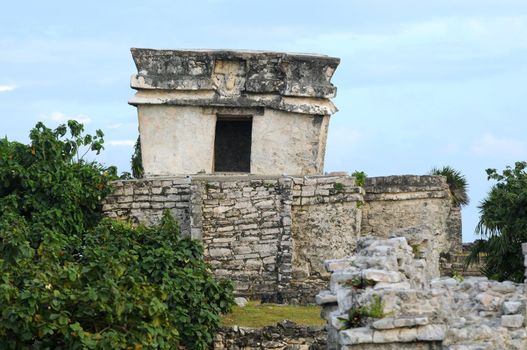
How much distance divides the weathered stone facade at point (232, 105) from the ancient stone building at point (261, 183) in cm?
1

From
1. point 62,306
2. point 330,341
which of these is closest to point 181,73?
point 62,306

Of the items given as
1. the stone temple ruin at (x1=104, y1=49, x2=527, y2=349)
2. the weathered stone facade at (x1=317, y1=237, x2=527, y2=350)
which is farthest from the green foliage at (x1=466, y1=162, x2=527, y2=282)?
the weathered stone facade at (x1=317, y1=237, x2=527, y2=350)

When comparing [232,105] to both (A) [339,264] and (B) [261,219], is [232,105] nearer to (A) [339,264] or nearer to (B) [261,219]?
(B) [261,219]

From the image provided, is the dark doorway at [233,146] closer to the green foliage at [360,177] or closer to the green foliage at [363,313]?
the green foliage at [360,177]

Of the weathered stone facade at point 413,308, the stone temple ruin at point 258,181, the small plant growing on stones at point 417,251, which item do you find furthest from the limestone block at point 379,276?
the stone temple ruin at point 258,181

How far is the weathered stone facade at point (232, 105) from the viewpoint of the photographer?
1920 centimetres

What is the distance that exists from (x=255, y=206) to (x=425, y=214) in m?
2.29

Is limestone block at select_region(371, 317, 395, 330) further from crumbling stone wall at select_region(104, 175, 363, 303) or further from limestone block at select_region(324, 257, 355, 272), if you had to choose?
crumbling stone wall at select_region(104, 175, 363, 303)

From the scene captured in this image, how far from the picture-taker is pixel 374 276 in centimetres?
1038

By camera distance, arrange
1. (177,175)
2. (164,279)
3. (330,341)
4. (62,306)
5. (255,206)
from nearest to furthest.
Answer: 1. (330,341)
2. (62,306)
3. (164,279)
4. (255,206)
5. (177,175)

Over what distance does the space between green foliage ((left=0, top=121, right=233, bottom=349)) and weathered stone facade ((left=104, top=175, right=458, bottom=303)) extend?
66 cm

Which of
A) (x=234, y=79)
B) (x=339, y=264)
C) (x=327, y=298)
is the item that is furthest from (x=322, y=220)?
(x=327, y=298)

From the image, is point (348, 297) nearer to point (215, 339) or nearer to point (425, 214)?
point (215, 339)

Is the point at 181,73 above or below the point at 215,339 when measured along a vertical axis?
above
